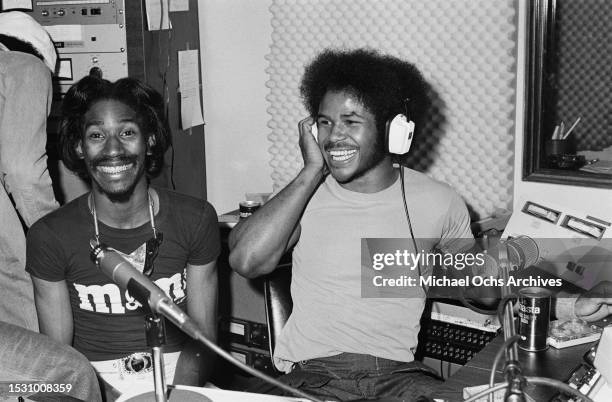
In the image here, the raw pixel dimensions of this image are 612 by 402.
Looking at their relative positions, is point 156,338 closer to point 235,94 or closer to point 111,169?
point 111,169

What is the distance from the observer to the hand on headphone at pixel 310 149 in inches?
81.6

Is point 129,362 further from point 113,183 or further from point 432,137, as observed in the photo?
point 432,137

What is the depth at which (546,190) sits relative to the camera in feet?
8.55

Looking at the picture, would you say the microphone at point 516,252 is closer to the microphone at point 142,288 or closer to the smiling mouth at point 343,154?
the smiling mouth at point 343,154

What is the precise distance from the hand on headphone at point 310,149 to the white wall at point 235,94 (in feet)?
4.12

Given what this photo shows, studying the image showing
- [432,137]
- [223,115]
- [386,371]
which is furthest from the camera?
[223,115]

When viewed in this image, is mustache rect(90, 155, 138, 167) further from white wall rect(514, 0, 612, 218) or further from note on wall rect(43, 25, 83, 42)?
white wall rect(514, 0, 612, 218)

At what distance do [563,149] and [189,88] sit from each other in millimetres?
1687

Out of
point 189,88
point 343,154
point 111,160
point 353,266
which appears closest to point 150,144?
point 111,160

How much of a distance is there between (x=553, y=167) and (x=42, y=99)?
6.11 feet

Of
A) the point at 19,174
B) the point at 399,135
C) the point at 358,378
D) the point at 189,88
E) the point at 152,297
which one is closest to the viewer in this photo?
the point at 152,297

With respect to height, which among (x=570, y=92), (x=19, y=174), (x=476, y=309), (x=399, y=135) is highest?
(x=570, y=92)

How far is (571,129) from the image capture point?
253cm

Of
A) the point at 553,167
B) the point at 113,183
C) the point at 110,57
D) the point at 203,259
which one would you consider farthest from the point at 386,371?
the point at 110,57
